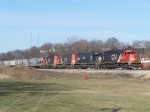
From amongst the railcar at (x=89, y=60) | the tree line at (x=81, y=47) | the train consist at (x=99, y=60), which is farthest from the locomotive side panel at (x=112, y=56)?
the tree line at (x=81, y=47)

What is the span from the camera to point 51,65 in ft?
273

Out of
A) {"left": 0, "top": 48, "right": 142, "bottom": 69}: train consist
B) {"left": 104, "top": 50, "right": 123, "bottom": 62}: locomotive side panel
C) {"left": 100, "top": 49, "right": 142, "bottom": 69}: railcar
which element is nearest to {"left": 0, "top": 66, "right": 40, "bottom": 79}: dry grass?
{"left": 100, "top": 49, "right": 142, "bottom": 69}: railcar

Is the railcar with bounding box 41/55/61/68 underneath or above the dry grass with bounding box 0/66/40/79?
above

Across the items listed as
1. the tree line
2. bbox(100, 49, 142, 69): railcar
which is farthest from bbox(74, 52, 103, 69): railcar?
the tree line

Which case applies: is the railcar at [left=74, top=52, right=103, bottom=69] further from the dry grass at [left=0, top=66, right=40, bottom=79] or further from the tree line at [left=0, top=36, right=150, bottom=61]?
the tree line at [left=0, top=36, right=150, bottom=61]

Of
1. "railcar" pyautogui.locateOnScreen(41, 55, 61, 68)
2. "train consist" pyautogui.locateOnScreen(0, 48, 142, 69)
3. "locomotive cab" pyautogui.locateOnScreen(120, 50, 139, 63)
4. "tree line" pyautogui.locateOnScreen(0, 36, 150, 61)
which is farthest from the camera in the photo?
"tree line" pyautogui.locateOnScreen(0, 36, 150, 61)

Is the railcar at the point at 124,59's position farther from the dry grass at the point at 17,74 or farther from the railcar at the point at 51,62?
the railcar at the point at 51,62

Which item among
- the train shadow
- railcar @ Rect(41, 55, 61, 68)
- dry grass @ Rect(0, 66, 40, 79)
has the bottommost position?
the train shadow

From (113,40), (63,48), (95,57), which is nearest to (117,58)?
(95,57)

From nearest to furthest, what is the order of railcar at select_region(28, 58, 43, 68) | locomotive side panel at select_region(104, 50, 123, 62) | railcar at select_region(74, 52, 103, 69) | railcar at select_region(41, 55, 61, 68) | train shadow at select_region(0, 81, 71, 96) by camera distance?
train shadow at select_region(0, 81, 71, 96)
locomotive side panel at select_region(104, 50, 123, 62)
railcar at select_region(74, 52, 103, 69)
railcar at select_region(41, 55, 61, 68)
railcar at select_region(28, 58, 43, 68)

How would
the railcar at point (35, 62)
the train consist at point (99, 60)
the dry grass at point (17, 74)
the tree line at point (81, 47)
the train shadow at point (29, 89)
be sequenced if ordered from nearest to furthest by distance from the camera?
the train shadow at point (29, 89) → the dry grass at point (17, 74) → the train consist at point (99, 60) → the railcar at point (35, 62) → the tree line at point (81, 47)

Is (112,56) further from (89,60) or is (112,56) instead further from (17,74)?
(17,74)

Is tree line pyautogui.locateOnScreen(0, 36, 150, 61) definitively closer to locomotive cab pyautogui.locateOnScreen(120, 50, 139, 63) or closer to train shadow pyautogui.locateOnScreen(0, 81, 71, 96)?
locomotive cab pyautogui.locateOnScreen(120, 50, 139, 63)

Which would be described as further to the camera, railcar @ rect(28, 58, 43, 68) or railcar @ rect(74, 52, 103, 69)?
railcar @ rect(28, 58, 43, 68)
